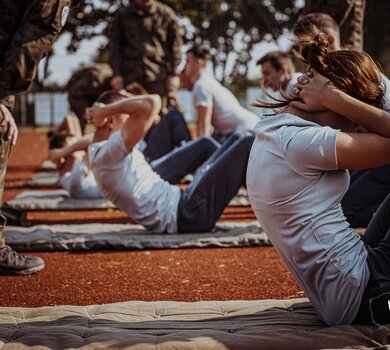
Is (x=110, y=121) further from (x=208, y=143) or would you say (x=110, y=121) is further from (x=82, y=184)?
(x=82, y=184)

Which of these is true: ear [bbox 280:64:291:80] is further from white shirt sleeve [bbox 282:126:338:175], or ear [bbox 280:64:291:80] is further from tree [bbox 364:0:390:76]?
tree [bbox 364:0:390:76]

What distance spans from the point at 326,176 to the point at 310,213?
0.49 ft

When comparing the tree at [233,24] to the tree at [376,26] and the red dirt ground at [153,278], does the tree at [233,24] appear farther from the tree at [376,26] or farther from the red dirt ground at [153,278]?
the red dirt ground at [153,278]

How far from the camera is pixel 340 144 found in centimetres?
271

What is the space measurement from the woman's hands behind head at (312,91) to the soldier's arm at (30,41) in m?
1.58

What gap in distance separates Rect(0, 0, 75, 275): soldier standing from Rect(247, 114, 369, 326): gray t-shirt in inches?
60.4

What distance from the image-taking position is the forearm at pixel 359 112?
9.18ft

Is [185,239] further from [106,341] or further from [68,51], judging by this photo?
[68,51]

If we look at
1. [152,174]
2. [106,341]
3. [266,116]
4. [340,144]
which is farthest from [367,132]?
[152,174]

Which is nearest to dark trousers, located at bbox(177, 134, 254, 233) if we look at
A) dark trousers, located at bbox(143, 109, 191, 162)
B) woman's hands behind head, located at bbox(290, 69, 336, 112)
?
woman's hands behind head, located at bbox(290, 69, 336, 112)

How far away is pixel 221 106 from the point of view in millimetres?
8375

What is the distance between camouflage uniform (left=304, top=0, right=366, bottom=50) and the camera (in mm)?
7746

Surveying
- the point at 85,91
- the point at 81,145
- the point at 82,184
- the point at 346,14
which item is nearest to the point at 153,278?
the point at 82,184

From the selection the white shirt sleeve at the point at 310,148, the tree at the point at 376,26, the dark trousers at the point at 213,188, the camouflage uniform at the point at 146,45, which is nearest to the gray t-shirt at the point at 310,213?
the white shirt sleeve at the point at 310,148
